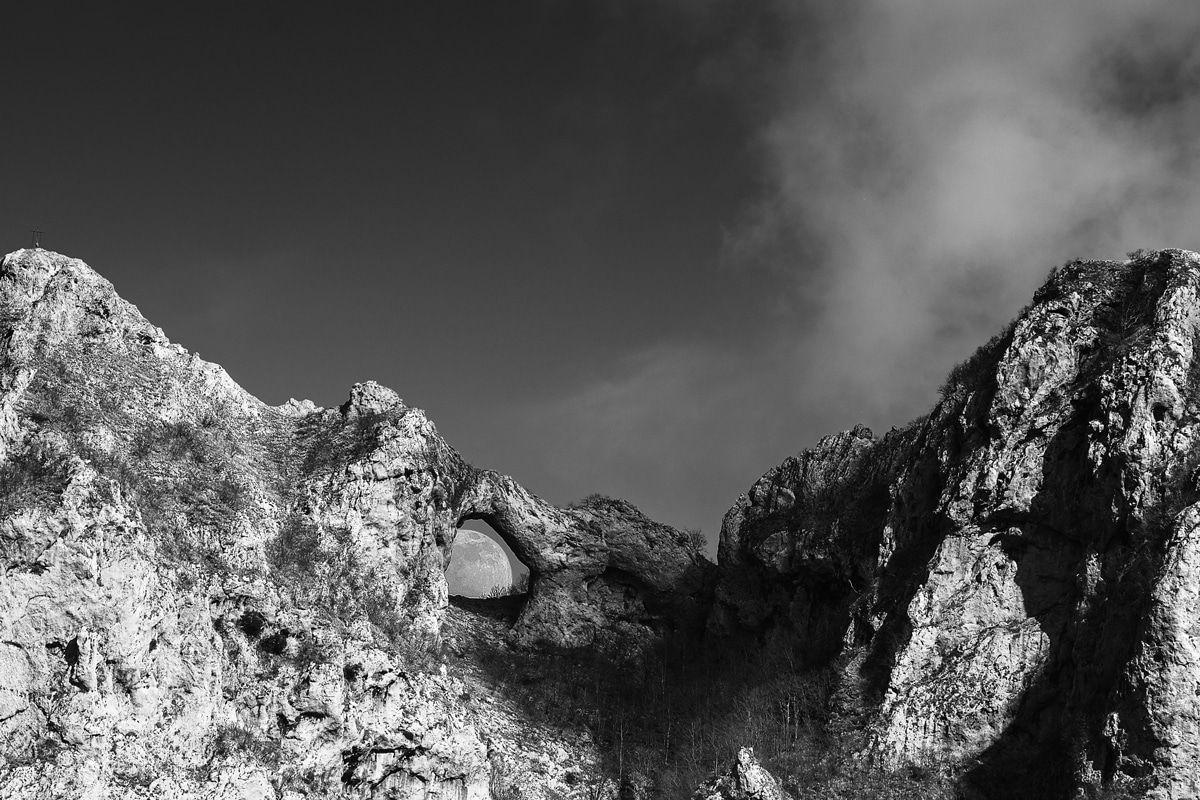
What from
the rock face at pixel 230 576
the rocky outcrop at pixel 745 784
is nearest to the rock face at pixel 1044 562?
the rocky outcrop at pixel 745 784

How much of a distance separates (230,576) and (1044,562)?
20.3 meters

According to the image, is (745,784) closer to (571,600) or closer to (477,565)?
(571,600)

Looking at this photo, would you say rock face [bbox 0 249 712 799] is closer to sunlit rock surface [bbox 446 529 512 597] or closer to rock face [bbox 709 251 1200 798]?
rock face [bbox 709 251 1200 798]

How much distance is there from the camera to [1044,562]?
1276 inches

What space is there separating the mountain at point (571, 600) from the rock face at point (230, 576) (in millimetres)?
73

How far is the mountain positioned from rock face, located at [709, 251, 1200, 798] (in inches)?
3.2

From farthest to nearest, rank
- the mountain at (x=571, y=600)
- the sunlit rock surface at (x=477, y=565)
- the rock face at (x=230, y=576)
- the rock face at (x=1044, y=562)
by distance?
the sunlit rock surface at (x=477, y=565)
the mountain at (x=571, y=600)
the rock face at (x=230, y=576)
the rock face at (x=1044, y=562)

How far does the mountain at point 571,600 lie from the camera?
91.0 ft

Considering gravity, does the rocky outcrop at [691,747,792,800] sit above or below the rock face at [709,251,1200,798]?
below

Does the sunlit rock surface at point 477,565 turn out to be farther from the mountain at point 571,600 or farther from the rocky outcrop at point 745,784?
the rocky outcrop at point 745,784

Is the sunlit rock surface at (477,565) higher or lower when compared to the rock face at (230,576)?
higher

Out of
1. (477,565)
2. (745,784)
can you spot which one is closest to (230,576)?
(745,784)

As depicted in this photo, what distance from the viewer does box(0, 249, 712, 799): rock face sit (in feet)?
90.5

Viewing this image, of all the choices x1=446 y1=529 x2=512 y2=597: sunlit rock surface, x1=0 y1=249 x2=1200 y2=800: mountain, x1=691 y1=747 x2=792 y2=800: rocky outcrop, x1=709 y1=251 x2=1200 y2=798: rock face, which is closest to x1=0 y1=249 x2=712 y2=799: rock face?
x1=0 y1=249 x2=1200 y2=800: mountain
